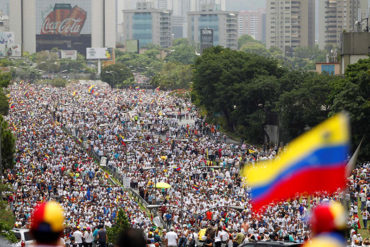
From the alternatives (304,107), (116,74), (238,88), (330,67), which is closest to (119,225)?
(304,107)

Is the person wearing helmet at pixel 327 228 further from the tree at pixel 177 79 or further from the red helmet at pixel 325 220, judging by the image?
the tree at pixel 177 79

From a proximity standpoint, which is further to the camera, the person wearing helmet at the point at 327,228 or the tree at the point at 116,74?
the tree at the point at 116,74

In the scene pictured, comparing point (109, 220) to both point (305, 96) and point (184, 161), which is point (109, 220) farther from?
point (305, 96)

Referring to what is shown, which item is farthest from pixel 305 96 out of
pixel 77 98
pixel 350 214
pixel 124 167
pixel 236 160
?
pixel 77 98

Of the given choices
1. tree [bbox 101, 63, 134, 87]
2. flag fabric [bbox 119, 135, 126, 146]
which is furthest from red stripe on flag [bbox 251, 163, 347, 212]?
tree [bbox 101, 63, 134, 87]

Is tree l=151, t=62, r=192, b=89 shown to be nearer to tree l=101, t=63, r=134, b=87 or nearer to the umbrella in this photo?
tree l=101, t=63, r=134, b=87

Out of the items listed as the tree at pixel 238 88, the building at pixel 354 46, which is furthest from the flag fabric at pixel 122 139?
the building at pixel 354 46
